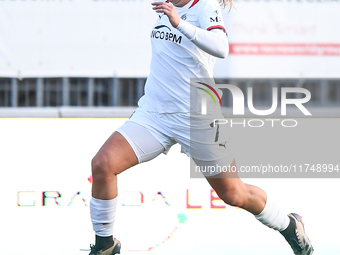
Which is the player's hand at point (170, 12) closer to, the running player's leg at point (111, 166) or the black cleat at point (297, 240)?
the running player's leg at point (111, 166)

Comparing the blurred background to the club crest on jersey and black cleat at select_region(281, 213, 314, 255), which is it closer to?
black cleat at select_region(281, 213, 314, 255)

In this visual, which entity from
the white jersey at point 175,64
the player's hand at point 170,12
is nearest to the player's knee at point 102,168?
the white jersey at point 175,64

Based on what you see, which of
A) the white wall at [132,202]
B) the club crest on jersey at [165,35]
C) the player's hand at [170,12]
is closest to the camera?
the player's hand at [170,12]

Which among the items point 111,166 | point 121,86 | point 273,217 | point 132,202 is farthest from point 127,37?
point 273,217

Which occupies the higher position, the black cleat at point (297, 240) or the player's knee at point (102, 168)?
the player's knee at point (102, 168)

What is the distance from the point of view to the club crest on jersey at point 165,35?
6.89 ft

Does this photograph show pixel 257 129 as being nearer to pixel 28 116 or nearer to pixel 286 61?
pixel 286 61

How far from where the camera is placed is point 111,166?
6.79 ft

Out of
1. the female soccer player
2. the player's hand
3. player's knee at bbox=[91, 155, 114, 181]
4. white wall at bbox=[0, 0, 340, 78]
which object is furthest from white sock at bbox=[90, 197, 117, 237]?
white wall at bbox=[0, 0, 340, 78]

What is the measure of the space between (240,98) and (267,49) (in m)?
0.39

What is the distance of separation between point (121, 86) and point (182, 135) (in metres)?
1.43

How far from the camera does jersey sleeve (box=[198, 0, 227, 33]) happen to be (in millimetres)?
2000

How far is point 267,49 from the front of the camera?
351cm

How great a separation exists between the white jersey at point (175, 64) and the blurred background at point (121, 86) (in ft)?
2.99
